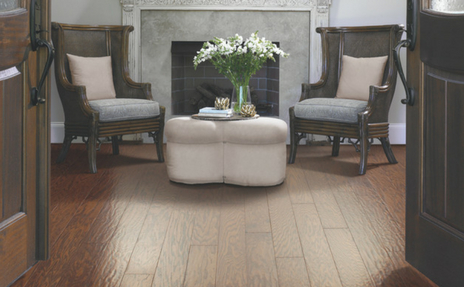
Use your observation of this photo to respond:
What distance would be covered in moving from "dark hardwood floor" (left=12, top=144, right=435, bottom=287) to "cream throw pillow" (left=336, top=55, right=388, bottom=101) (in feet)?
2.62

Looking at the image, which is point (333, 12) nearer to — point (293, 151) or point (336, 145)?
point (336, 145)

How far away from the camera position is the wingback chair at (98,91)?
166 inches

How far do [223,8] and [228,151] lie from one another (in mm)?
2327

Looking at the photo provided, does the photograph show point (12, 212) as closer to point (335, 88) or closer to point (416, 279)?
point (416, 279)

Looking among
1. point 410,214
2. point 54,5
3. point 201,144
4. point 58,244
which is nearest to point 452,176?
point 410,214

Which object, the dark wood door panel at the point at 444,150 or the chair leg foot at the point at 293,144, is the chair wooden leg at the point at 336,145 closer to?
the chair leg foot at the point at 293,144

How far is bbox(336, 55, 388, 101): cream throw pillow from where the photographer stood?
4.59 meters

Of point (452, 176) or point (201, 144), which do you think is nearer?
point (452, 176)

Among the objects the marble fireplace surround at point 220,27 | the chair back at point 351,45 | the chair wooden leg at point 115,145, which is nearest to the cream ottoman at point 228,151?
the chair wooden leg at point 115,145

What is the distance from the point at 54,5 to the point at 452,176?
15.3 ft

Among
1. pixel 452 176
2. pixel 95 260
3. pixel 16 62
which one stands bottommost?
pixel 95 260

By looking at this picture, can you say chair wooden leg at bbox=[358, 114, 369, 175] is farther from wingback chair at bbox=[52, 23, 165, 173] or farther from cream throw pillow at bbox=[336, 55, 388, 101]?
wingback chair at bbox=[52, 23, 165, 173]

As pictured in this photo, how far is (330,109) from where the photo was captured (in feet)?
14.1

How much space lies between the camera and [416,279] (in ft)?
6.66
